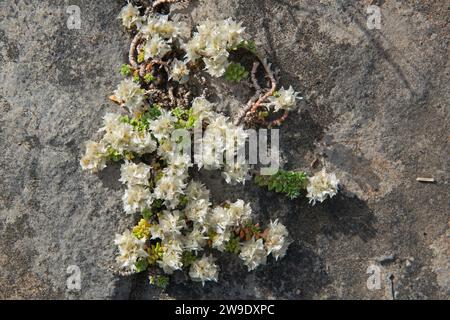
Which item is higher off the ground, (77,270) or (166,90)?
(166,90)

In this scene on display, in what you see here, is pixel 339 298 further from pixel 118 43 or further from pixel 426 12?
pixel 118 43

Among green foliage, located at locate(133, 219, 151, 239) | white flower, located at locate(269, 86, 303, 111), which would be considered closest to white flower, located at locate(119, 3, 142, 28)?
white flower, located at locate(269, 86, 303, 111)

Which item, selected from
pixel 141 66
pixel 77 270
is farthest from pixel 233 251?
pixel 141 66

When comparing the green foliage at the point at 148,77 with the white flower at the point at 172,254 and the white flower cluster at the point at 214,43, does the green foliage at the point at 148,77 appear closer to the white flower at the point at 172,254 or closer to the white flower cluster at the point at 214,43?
the white flower cluster at the point at 214,43

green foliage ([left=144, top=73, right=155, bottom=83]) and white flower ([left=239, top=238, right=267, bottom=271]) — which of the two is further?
green foliage ([left=144, top=73, right=155, bottom=83])

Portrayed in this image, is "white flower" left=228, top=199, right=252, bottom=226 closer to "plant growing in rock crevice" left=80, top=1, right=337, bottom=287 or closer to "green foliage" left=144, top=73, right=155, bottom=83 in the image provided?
"plant growing in rock crevice" left=80, top=1, right=337, bottom=287

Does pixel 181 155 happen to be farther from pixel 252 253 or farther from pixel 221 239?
pixel 252 253

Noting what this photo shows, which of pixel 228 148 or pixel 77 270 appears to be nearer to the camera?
pixel 228 148
